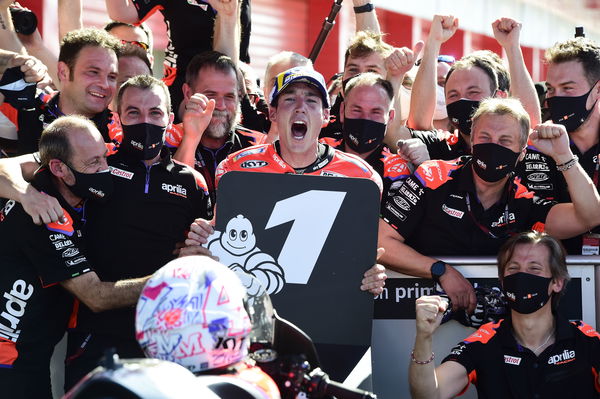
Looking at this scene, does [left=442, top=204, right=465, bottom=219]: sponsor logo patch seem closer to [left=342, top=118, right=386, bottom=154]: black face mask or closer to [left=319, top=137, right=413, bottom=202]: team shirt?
[left=319, top=137, right=413, bottom=202]: team shirt

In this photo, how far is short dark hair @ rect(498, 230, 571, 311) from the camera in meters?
4.08

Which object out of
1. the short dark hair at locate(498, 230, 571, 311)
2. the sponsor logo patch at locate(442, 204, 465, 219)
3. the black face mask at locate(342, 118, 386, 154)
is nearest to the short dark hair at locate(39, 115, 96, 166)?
the black face mask at locate(342, 118, 386, 154)

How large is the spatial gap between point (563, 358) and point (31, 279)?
2.56 m

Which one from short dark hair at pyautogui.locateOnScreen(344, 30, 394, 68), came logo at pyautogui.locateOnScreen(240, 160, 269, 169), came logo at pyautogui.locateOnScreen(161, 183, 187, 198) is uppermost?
short dark hair at pyautogui.locateOnScreen(344, 30, 394, 68)

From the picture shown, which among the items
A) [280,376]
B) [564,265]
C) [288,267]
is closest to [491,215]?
[564,265]

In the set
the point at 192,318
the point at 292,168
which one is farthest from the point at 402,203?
the point at 192,318

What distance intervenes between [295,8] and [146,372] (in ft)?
40.6

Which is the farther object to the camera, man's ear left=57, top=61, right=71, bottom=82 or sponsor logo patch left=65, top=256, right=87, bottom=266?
man's ear left=57, top=61, right=71, bottom=82

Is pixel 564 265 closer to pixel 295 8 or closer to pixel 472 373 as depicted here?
pixel 472 373

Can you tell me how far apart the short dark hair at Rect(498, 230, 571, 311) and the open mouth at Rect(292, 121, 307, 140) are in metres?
1.19

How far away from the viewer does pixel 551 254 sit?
4098mm

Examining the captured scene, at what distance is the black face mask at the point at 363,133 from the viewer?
494cm

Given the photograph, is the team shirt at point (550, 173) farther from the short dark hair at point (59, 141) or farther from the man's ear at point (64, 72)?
the man's ear at point (64, 72)

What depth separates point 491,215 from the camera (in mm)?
4570
